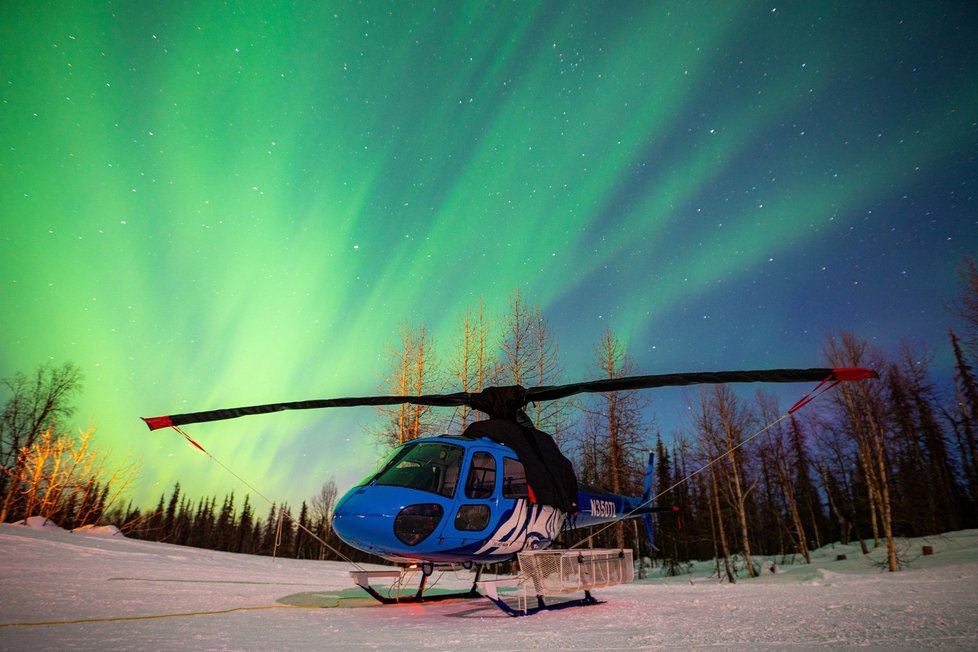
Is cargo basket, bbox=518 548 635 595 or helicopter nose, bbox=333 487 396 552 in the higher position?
helicopter nose, bbox=333 487 396 552

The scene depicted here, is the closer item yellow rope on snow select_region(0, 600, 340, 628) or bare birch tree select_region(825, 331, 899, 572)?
yellow rope on snow select_region(0, 600, 340, 628)

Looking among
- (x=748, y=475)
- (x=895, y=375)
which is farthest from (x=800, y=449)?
(x=895, y=375)

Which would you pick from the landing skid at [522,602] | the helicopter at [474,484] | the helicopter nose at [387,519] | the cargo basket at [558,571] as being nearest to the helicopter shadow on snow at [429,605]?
the landing skid at [522,602]

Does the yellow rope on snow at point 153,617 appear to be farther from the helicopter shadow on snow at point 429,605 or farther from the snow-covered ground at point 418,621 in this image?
the helicopter shadow on snow at point 429,605

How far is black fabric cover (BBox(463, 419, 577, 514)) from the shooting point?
700cm

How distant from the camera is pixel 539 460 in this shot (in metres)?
7.24

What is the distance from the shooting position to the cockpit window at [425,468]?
6.20 m

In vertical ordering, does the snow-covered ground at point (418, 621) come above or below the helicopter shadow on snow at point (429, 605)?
above

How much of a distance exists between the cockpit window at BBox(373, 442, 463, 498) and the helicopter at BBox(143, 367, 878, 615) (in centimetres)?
1

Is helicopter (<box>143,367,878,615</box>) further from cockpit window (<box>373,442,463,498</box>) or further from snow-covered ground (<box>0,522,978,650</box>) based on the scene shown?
snow-covered ground (<box>0,522,978,650</box>)

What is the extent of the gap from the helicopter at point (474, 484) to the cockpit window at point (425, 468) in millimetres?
14

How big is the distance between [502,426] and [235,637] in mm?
4243

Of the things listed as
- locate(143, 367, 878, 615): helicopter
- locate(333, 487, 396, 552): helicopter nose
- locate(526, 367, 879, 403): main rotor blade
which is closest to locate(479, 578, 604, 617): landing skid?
locate(143, 367, 878, 615): helicopter

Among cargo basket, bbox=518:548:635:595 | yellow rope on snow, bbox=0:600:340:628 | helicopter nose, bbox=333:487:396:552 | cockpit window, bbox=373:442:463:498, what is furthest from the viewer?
cockpit window, bbox=373:442:463:498
